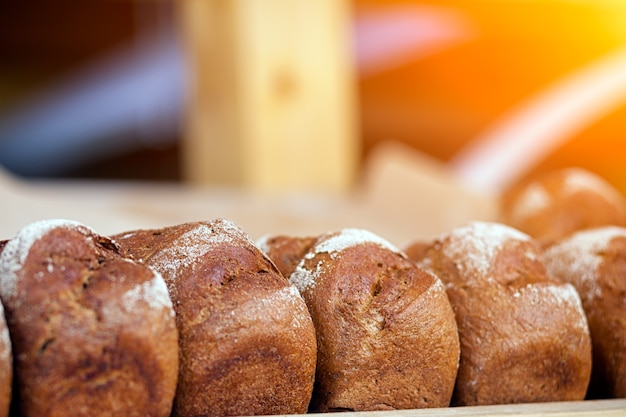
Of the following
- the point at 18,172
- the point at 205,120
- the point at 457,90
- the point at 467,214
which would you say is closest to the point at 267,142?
the point at 205,120

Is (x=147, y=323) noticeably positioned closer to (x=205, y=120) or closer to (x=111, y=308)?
(x=111, y=308)

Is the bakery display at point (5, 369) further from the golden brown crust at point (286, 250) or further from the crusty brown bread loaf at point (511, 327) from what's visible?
the crusty brown bread loaf at point (511, 327)

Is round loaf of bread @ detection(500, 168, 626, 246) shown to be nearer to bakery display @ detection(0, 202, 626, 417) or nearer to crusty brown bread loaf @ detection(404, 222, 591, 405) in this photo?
bakery display @ detection(0, 202, 626, 417)

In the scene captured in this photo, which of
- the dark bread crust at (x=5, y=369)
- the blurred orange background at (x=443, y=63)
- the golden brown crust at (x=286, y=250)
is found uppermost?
the dark bread crust at (x=5, y=369)

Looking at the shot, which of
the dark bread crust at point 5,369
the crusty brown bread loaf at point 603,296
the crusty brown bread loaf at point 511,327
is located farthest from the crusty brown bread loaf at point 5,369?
the crusty brown bread loaf at point 603,296

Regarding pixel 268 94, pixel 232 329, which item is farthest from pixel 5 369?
pixel 268 94
